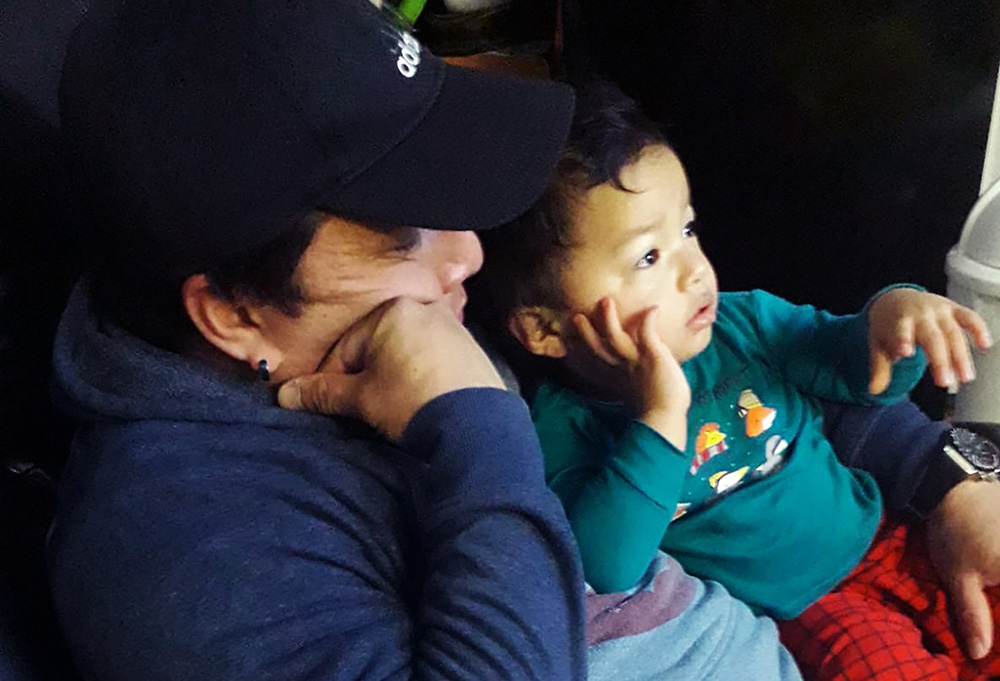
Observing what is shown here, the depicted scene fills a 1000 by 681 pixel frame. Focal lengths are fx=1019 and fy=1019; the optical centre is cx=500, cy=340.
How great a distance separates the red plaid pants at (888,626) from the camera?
0.93 meters

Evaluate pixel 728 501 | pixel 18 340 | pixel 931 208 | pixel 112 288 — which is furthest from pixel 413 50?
pixel 931 208

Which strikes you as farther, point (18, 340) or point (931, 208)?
point (931, 208)

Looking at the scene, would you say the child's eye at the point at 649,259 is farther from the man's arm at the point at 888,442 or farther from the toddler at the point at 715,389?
the man's arm at the point at 888,442

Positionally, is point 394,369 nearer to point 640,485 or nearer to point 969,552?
point 640,485

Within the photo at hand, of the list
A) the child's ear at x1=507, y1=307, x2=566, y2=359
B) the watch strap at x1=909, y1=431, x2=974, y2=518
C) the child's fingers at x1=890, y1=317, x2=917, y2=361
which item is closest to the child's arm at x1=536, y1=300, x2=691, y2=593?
the child's ear at x1=507, y1=307, x2=566, y2=359

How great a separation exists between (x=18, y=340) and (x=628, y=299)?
1.79 feet

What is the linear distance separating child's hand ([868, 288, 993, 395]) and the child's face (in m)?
0.17

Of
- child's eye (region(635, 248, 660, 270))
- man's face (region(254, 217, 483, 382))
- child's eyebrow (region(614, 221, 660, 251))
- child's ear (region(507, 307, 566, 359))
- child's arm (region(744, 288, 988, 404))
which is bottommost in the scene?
child's arm (region(744, 288, 988, 404))

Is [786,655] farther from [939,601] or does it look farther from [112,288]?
[112,288]

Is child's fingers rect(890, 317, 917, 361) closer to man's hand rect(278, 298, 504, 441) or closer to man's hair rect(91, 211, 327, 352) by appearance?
man's hand rect(278, 298, 504, 441)

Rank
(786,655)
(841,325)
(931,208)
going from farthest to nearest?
1. (931,208)
2. (841,325)
3. (786,655)

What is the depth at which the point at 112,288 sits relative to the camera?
2.73 ft

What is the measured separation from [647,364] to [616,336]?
5 cm

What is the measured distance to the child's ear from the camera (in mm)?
1033
